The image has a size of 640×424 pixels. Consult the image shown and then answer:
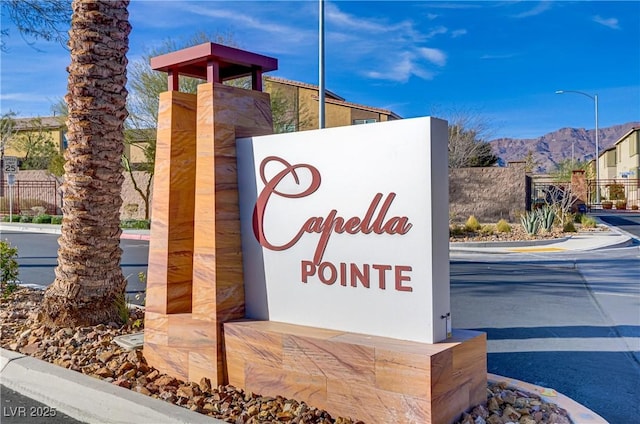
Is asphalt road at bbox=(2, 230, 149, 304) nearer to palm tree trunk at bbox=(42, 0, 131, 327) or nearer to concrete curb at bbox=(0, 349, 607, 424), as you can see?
palm tree trunk at bbox=(42, 0, 131, 327)

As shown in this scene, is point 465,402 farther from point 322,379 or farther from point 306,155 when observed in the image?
point 306,155

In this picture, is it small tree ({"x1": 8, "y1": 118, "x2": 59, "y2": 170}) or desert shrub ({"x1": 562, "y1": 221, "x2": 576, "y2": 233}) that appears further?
small tree ({"x1": 8, "y1": 118, "x2": 59, "y2": 170})

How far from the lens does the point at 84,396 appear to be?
4.38 metres

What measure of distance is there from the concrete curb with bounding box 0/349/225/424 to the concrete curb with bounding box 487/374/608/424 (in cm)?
238

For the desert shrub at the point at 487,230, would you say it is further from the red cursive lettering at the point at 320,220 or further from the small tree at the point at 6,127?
the small tree at the point at 6,127

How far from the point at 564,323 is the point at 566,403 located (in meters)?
3.69

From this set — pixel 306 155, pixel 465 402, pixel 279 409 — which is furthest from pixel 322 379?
pixel 306 155

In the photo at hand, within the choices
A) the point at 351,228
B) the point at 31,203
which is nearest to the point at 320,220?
the point at 351,228

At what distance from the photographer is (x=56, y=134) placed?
A: 52875 mm

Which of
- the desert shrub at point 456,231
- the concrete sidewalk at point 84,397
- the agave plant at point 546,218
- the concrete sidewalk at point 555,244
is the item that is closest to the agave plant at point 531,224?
the agave plant at point 546,218

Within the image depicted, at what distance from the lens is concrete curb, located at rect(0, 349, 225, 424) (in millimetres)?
3945

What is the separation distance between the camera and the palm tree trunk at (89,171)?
5961 mm

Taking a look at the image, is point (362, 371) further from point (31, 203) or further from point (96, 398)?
point (31, 203)

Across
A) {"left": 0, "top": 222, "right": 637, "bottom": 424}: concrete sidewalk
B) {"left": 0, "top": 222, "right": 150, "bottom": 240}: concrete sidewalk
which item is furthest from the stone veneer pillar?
{"left": 0, "top": 222, "right": 150, "bottom": 240}: concrete sidewalk
